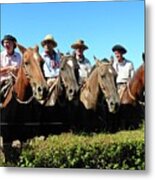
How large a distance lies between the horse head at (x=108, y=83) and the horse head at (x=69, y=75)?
3.9 inches

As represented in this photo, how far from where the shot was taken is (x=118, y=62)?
2188mm

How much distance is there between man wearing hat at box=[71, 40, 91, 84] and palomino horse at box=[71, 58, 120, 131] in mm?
21

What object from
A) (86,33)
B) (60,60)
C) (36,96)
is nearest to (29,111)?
(36,96)

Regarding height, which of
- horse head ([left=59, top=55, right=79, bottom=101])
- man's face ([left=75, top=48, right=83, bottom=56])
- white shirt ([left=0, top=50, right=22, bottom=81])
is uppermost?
man's face ([left=75, top=48, right=83, bottom=56])

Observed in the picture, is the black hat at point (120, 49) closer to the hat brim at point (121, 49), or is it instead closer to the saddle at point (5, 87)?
the hat brim at point (121, 49)

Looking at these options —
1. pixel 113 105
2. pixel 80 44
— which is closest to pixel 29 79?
pixel 80 44

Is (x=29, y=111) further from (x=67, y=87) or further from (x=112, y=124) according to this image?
(x=112, y=124)

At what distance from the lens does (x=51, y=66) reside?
2.23 m

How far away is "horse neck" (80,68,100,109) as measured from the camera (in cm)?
220

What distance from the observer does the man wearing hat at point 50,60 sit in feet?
7.30

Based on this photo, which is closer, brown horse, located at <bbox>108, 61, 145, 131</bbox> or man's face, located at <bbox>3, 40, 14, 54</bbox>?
brown horse, located at <bbox>108, 61, 145, 131</bbox>

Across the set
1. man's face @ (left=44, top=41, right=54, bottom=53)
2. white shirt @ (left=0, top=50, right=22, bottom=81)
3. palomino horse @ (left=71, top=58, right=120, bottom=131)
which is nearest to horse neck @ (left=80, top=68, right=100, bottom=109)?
palomino horse @ (left=71, top=58, right=120, bottom=131)

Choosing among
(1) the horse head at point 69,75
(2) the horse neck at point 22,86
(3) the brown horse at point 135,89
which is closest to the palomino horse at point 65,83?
(1) the horse head at point 69,75

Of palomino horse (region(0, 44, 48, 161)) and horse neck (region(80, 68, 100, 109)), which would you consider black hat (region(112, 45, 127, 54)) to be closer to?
horse neck (region(80, 68, 100, 109))
